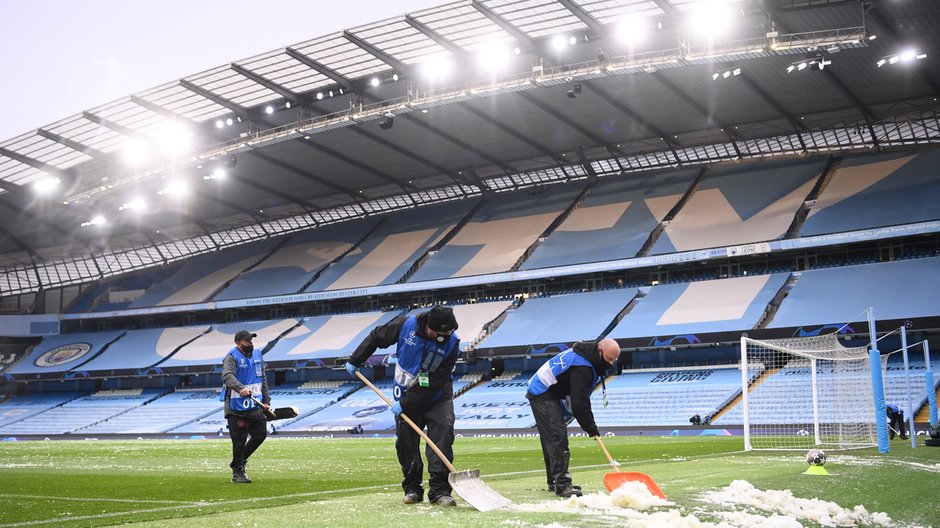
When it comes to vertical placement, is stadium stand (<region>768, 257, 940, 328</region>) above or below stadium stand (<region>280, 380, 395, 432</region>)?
above

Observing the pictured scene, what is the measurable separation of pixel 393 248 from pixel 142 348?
1975 cm

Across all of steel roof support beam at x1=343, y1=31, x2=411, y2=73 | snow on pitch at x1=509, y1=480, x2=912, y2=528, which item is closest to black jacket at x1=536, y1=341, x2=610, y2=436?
snow on pitch at x1=509, y1=480, x2=912, y2=528

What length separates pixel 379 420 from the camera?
4456cm

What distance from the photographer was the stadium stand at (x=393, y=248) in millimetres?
59844

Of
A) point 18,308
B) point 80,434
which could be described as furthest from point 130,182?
point 18,308

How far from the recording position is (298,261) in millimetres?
66000

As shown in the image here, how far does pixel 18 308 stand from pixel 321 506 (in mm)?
72180

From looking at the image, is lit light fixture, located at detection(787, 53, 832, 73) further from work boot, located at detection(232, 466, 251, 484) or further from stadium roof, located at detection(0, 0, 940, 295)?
work boot, located at detection(232, 466, 251, 484)

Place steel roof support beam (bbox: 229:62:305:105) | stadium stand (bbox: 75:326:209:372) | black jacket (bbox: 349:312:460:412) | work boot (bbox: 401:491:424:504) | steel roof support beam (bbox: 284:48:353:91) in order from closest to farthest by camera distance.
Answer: work boot (bbox: 401:491:424:504)
black jacket (bbox: 349:312:460:412)
steel roof support beam (bbox: 284:48:353:91)
steel roof support beam (bbox: 229:62:305:105)
stadium stand (bbox: 75:326:209:372)

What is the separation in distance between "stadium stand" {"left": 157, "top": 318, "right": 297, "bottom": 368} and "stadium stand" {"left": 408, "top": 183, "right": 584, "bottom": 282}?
34.5 ft

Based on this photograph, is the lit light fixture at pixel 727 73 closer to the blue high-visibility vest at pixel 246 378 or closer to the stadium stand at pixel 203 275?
the blue high-visibility vest at pixel 246 378

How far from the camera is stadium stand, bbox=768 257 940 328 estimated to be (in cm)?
3934

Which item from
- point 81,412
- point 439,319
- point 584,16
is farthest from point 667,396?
point 81,412

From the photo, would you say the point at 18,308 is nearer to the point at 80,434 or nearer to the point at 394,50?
the point at 80,434
